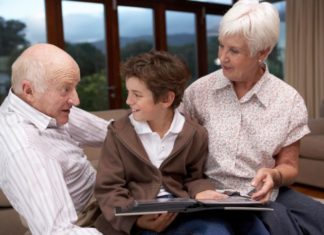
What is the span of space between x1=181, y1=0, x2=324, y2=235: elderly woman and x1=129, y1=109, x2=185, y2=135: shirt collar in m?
0.14

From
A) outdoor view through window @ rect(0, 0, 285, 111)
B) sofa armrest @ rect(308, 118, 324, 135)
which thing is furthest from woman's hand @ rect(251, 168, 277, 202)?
outdoor view through window @ rect(0, 0, 285, 111)

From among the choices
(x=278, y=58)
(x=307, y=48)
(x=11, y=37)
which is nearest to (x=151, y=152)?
(x=11, y=37)

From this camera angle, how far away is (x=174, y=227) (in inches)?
45.1

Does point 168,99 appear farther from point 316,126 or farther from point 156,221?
point 316,126

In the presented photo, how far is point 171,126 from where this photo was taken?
1264 mm

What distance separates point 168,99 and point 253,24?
37 cm

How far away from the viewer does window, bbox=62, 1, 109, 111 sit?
506 centimetres

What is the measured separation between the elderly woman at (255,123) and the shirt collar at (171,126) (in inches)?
5.6

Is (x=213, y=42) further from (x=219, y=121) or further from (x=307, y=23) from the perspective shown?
(x=219, y=121)

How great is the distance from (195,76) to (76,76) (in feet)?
16.7

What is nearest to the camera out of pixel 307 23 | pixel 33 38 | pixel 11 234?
pixel 11 234

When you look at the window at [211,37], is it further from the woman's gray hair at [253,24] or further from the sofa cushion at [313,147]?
the woman's gray hair at [253,24]

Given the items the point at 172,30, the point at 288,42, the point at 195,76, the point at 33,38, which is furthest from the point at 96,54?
the point at 288,42

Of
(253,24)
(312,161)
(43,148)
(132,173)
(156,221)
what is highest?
(253,24)
